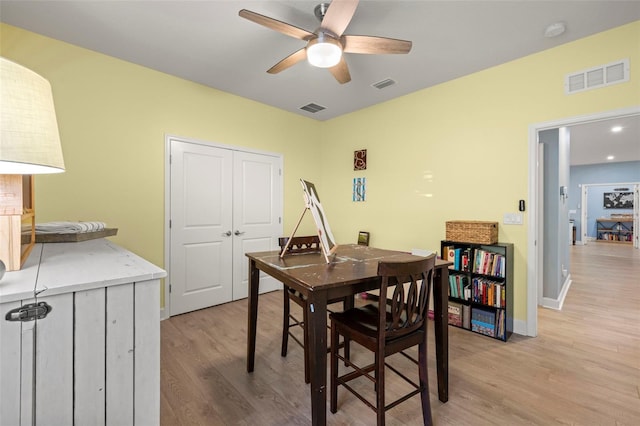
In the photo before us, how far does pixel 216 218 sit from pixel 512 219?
3.43 meters

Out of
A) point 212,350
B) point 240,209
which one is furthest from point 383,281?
point 240,209

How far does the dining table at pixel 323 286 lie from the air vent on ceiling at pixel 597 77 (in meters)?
2.17

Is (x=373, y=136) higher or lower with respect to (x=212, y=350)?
higher

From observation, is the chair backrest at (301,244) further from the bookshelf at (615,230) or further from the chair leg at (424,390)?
the bookshelf at (615,230)

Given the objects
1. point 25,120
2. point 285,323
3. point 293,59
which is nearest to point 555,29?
point 293,59

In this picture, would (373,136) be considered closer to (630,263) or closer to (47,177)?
(47,177)

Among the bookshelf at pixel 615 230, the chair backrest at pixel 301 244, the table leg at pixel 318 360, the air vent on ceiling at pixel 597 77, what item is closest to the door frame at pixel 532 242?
the air vent on ceiling at pixel 597 77

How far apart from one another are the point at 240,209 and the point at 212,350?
191cm

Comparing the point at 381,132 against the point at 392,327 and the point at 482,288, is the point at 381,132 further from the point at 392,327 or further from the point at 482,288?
the point at 392,327

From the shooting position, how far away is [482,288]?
284 centimetres

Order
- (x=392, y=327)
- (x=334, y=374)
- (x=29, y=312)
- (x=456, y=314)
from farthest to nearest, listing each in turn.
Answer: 1. (x=456, y=314)
2. (x=334, y=374)
3. (x=392, y=327)
4. (x=29, y=312)

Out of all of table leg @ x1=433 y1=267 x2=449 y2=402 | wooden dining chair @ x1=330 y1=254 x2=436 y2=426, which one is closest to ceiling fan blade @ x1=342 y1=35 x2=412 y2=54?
wooden dining chair @ x1=330 y1=254 x2=436 y2=426

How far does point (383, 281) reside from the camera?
4.66 feet

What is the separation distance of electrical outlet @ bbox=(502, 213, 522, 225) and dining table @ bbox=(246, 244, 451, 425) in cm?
147
